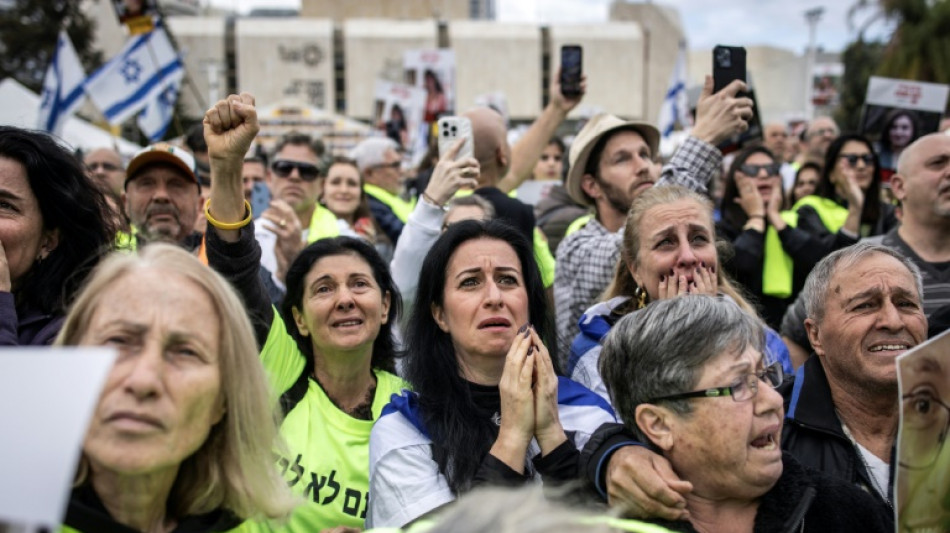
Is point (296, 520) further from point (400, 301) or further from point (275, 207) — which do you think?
point (275, 207)

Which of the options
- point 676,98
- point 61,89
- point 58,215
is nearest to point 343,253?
point 58,215

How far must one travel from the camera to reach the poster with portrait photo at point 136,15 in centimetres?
845

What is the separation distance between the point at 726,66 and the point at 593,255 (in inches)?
37.9

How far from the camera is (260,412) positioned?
73.0 inches

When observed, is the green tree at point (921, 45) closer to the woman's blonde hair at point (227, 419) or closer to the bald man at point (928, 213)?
the bald man at point (928, 213)

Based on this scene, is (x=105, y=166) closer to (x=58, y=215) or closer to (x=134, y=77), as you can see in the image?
(x=134, y=77)

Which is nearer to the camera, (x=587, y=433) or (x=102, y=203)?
(x=587, y=433)

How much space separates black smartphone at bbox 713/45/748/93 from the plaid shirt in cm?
32

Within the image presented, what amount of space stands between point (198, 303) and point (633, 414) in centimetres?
107

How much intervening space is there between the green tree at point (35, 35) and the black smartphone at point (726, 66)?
93.8ft

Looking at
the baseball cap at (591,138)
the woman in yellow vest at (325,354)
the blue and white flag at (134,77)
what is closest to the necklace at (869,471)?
the woman in yellow vest at (325,354)

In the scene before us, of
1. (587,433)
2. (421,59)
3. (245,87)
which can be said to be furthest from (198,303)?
(245,87)

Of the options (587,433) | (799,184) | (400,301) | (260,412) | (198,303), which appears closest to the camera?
(198,303)

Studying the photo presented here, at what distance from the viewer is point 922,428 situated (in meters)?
1.69
